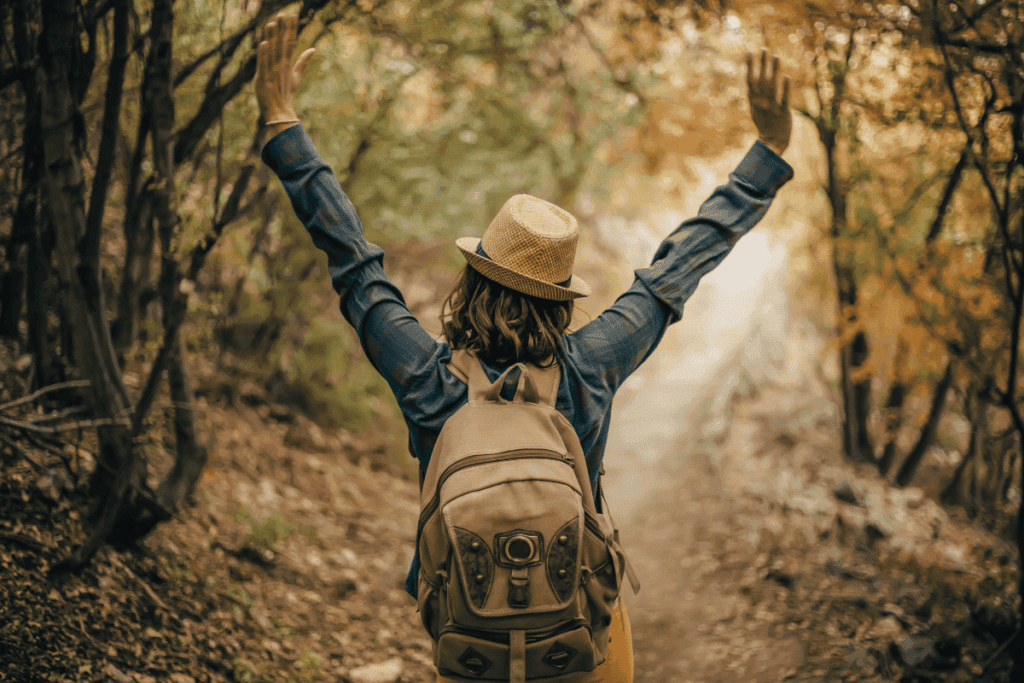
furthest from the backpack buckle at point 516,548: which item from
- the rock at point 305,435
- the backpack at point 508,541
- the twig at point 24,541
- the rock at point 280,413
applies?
the rock at point 280,413

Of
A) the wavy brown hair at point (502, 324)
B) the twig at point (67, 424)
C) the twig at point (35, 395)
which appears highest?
the wavy brown hair at point (502, 324)

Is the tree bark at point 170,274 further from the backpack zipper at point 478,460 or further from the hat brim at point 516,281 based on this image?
the backpack zipper at point 478,460

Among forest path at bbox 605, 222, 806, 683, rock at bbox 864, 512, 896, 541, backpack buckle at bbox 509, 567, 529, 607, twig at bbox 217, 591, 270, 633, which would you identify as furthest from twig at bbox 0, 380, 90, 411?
rock at bbox 864, 512, 896, 541

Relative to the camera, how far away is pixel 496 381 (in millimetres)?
1569

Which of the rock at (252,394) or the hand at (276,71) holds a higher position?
the hand at (276,71)

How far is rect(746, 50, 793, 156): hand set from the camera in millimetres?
2076

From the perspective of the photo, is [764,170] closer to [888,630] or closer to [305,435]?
[888,630]

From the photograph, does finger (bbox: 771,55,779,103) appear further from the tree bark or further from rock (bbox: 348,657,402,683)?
rock (bbox: 348,657,402,683)

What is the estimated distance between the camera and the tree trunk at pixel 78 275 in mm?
2641

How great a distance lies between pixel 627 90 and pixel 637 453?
20.7 feet

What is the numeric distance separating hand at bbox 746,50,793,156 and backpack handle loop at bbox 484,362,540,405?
1.12 m

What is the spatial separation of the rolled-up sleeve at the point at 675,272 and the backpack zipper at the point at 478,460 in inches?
11.5

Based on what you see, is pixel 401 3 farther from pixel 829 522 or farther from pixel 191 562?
pixel 829 522

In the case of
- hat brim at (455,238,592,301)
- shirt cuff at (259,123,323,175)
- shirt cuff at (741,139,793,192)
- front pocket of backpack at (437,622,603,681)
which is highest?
shirt cuff at (741,139,793,192)
